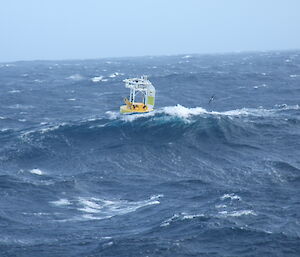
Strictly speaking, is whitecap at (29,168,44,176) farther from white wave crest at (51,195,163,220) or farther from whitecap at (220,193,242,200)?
whitecap at (220,193,242,200)

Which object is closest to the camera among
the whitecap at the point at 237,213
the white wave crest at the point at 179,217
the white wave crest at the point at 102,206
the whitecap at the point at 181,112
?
the white wave crest at the point at 179,217

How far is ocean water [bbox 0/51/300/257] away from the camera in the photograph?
41031 millimetres

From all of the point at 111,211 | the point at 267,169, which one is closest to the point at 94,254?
the point at 111,211

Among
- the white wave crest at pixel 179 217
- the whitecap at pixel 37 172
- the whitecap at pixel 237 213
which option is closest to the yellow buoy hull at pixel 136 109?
the whitecap at pixel 37 172

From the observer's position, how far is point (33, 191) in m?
55.9

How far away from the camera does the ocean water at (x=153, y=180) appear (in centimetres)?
4103

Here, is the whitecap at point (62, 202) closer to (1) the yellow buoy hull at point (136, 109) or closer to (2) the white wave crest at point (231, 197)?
(2) the white wave crest at point (231, 197)

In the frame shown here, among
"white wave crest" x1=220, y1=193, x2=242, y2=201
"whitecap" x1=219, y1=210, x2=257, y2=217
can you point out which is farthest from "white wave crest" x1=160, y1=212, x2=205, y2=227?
"white wave crest" x1=220, y1=193, x2=242, y2=201

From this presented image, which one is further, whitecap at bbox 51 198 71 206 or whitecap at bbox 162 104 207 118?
whitecap at bbox 162 104 207 118

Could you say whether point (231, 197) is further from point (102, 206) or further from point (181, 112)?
point (181, 112)

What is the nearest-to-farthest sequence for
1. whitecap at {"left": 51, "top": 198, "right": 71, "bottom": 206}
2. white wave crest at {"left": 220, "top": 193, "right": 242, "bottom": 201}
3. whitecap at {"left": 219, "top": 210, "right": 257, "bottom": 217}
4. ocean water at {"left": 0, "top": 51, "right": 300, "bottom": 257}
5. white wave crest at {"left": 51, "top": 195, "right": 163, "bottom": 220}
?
ocean water at {"left": 0, "top": 51, "right": 300, "bottom": 257} → whitecap at {"left": 219, "top": 210, "right": 257, "bottom": 217} → white wave crest at {"left": 51, "top": 195, "right": 163, "bottom": 220} → white wave crest at {"left": 220, "top": 193, "right": 242, "bottom": 201} → whitecap at {"left": 51, "top": 198, "right": 71, "bottom": 206}

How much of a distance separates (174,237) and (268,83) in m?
111

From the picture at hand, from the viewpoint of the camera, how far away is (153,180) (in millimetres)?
58688

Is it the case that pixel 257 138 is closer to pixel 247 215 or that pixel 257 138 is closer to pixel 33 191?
pixel 247 215
